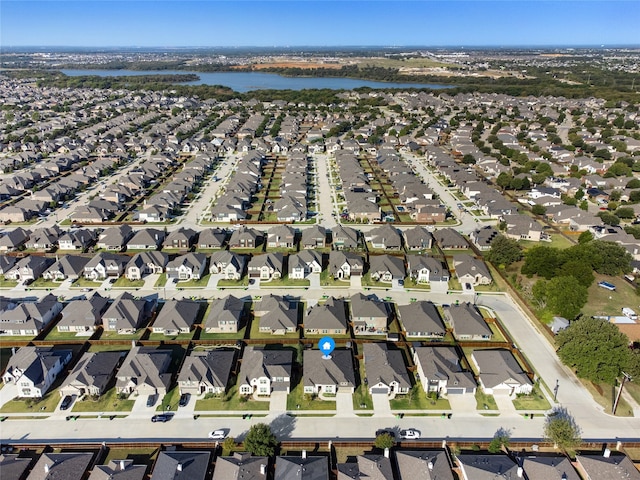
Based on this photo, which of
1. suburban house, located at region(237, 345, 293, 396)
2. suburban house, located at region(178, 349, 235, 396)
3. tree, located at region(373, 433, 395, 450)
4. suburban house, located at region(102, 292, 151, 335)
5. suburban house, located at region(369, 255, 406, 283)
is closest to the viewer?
tree, located at region(373, 433, 395, 450)

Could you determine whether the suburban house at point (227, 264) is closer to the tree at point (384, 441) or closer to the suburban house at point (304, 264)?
the suburban house at point (304, 264)

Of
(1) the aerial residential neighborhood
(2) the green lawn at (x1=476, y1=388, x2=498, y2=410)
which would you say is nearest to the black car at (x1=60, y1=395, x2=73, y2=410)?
(1) the aerial residential neighborhood

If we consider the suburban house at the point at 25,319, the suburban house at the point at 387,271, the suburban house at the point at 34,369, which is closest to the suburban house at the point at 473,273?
the suburban house at the point at 387,271

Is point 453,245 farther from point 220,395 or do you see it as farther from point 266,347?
point 220,395

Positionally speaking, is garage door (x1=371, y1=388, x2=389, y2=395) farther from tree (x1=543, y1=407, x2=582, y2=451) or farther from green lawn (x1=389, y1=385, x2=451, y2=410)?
tree (x1=543, y1=407, x2=582, y2=451)

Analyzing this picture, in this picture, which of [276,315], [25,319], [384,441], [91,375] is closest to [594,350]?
[384,441]
